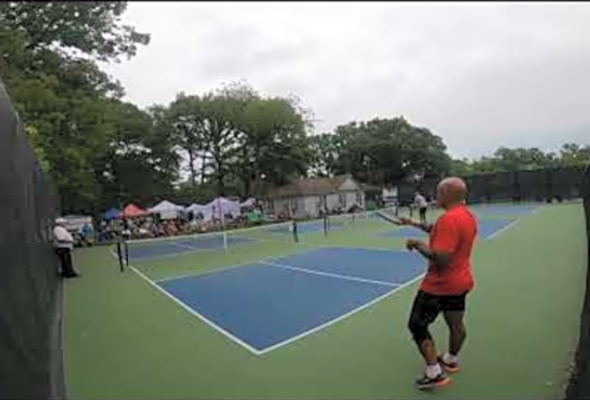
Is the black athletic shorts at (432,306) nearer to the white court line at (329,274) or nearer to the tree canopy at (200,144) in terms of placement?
the white court line at (329,274)

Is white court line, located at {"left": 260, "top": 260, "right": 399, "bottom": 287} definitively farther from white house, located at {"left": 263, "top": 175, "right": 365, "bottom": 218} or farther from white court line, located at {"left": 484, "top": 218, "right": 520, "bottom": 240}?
white house, located at {"left": 263, "top": 175, "right": 365, "bottom": 218}

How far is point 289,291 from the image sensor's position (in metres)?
9.12

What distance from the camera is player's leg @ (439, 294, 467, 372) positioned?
4.11 m

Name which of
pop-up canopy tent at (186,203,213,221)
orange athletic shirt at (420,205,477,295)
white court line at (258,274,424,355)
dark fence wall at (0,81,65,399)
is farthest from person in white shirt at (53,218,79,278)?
pop-up canopy tent at (186,203,213,221)

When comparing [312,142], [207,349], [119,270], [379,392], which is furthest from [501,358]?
[312,142]

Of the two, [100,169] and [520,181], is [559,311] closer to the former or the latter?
[520,181]

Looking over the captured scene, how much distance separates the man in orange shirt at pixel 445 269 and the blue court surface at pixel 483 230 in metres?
12.4

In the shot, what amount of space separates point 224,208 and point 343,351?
3235cm

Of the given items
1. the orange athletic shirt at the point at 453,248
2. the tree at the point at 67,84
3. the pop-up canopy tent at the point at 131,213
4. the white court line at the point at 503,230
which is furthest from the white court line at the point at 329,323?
the pop-up canopy tent at the point at 131,213

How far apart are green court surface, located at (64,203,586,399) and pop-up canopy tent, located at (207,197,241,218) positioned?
26.9 metres

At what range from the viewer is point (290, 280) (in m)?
10.3

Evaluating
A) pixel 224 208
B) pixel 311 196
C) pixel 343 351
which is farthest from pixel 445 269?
pixel 311 196

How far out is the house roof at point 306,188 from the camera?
47.5 meters

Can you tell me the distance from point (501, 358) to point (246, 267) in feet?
28.1
